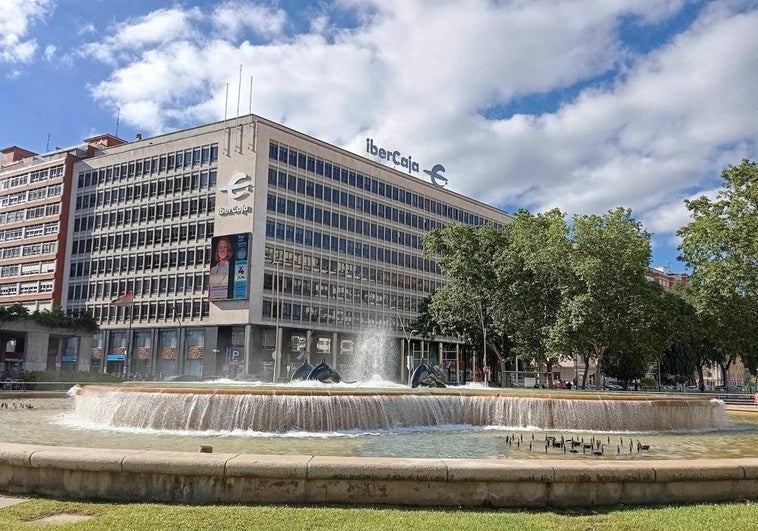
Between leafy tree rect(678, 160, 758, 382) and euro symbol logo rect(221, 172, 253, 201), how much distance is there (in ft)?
159

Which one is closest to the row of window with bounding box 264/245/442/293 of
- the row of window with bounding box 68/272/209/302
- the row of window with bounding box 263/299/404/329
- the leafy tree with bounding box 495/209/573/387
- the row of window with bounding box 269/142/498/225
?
the row of window with bounding box 263/299/404/329

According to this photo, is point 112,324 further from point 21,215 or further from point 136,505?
point 136,505

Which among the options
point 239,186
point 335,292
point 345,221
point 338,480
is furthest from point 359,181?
point 338,480

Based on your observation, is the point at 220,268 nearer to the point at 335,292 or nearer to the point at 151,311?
the point at 151,311

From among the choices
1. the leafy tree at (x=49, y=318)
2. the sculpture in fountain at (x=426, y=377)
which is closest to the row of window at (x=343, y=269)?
the leafy tree at (x=49, y=318)

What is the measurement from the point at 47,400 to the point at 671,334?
142ft

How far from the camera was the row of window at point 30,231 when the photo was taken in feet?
295

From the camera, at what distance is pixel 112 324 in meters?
82.6

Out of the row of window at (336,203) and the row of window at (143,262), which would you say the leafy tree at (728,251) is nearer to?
the row of window at (336,203)

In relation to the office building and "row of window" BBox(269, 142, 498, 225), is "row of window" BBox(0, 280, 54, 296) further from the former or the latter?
"row of window" BBox(269, 142, 498, 225)

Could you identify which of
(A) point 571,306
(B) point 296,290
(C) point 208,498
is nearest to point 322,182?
(B) point 296,290

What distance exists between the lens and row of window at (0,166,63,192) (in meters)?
91.3

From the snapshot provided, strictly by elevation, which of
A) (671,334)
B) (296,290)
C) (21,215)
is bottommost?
(671,334)

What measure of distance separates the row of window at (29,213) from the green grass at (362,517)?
9253cm
